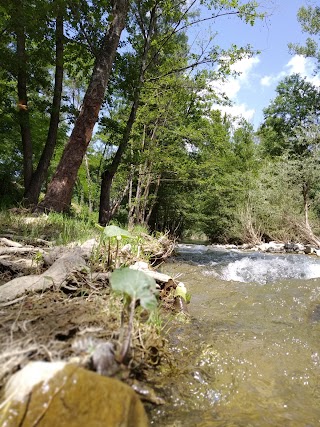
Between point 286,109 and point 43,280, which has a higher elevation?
point 286,109

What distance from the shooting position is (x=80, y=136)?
17.9 ft

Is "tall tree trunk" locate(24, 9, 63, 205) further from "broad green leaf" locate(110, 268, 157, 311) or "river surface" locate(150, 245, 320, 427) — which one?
"broad green leaf" locate(110, 268, 157, 311)

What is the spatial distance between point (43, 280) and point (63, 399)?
4.99 ft

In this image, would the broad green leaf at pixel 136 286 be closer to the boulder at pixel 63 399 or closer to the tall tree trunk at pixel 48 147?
the boulder at pixel 63 399

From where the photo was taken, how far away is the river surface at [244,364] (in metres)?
1.57

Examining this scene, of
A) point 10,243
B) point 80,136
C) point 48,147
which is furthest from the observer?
point 48,147

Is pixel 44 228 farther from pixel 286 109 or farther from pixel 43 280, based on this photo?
pixel 286 109

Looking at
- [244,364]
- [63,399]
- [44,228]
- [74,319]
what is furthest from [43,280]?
[44,228]

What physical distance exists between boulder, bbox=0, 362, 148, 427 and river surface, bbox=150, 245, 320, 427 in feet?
1.33

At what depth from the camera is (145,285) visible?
1.49 m

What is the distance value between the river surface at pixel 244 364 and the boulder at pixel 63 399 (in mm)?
406

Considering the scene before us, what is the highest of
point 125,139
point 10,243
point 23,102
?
point 23,102

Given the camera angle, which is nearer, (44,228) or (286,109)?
(44,228)

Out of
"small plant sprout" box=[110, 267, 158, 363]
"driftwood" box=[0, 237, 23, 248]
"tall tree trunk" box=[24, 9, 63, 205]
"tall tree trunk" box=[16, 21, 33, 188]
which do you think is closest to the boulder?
"small plant sprout" box=[110, 267, 158, 363]
